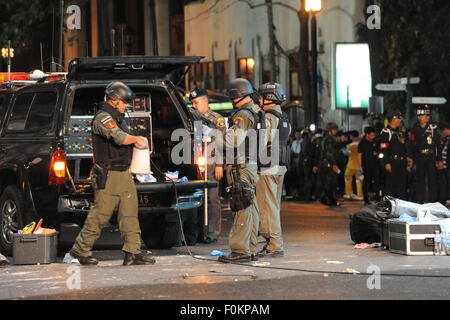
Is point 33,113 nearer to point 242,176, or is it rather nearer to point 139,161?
point 139,161

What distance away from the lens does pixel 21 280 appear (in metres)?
10.7

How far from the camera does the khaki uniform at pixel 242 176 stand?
11.9 meters

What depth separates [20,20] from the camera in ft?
102

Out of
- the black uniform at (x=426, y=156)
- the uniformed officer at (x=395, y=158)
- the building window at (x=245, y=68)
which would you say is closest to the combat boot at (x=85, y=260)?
the uniformed officer at (x=395, y=158)

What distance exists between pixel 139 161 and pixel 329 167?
11.1m

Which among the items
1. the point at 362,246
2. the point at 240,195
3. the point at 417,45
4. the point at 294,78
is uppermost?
the point at 417,45

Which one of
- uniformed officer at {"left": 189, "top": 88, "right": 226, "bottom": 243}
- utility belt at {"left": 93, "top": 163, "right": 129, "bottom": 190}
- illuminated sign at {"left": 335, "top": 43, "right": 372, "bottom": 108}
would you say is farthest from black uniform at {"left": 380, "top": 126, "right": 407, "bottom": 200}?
illuminated sign at {"left": 335, "top": 43, "right": 372, "bottom": 108}

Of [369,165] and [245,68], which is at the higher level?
[245,68]

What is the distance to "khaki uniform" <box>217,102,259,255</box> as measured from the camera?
1185 cm

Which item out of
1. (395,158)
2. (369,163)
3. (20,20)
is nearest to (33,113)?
(395,158)

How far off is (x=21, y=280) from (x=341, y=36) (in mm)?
28685

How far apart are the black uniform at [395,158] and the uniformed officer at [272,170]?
8121 millimetres

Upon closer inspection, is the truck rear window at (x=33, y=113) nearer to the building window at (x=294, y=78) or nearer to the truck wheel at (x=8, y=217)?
the truck wheel at (x=8, y=217)
